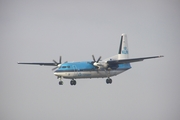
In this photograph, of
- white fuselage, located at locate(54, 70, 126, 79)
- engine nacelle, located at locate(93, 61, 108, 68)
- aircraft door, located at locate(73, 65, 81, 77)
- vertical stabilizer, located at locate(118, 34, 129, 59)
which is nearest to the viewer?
white fuselage, located at locate(54, 70, 126, 79)

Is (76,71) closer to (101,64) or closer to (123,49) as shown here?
(101,64)

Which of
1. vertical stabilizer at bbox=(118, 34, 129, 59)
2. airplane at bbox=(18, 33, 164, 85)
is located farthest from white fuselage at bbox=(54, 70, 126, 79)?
vertical stabilizer at bbox=(118, 34, 129, 59)

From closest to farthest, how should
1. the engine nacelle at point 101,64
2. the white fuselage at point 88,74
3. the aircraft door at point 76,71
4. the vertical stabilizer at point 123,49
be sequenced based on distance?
the white fuselage at point 88,74 → the aircraft door at point 76,71 → the engine nacelle at point 101,64 → the vertical stabilizer at point 123,49

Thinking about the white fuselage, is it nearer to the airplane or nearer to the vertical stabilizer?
the airplane

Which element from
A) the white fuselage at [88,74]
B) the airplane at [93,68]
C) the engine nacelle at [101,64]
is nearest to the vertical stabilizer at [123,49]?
the airplane at [93,68]

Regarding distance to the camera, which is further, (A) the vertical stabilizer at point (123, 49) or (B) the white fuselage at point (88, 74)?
(A) the vertical stabilizer at point (123, 49)

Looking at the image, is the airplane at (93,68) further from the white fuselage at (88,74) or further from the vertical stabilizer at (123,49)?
the vertical stabilizer at (123,49)

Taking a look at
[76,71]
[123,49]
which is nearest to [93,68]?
[76,71]

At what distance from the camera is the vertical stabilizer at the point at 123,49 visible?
73019 mm

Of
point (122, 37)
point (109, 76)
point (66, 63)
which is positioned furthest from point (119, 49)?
point (66, 63)

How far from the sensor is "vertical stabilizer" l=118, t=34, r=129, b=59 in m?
73.0

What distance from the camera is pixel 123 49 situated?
73.5m

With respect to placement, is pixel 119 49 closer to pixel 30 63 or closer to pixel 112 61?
pixel 112 61

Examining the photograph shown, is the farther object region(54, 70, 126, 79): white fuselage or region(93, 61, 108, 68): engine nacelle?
region(93, 61, 108, 68): engine nacelle
